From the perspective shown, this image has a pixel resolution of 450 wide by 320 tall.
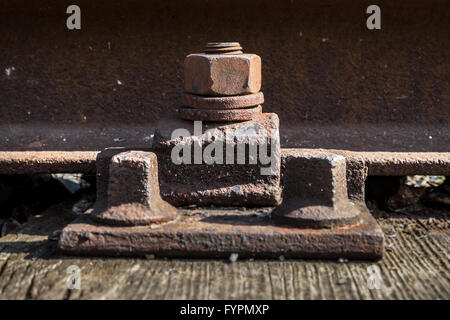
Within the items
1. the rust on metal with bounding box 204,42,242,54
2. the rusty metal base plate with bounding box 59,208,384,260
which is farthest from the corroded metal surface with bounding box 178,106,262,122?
the rusty metal base plate with bounding box 59,208,384,260

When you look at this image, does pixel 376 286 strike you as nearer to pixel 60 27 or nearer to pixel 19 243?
pixel 19 243

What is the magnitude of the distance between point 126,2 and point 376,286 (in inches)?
74.2

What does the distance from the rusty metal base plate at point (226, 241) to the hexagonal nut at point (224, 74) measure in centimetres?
59

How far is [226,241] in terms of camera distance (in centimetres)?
228

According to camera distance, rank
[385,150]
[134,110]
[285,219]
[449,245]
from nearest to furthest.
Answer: [285,219] → [449,245] → [385,150] → [134,110]

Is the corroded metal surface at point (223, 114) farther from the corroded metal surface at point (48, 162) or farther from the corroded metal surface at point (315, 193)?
the corroded metal surface at point (48, 162)

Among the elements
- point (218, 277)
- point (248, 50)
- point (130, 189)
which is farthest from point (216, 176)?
point (248, 50)

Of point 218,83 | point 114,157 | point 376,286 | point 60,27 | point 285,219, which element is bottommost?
point 376,286

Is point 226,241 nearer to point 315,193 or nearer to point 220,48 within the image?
point 315,193

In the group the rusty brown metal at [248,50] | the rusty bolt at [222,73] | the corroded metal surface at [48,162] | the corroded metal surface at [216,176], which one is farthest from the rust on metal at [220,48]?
the corroded metal surface at [48,162]

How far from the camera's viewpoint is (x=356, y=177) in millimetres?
2584

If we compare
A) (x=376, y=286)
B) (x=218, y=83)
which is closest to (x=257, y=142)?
(x=218, y=83)

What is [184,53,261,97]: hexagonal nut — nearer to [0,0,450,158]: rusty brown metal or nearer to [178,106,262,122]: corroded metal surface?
[178,106,262,122]: corroded metal surface

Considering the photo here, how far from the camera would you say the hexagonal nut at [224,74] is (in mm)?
2547
